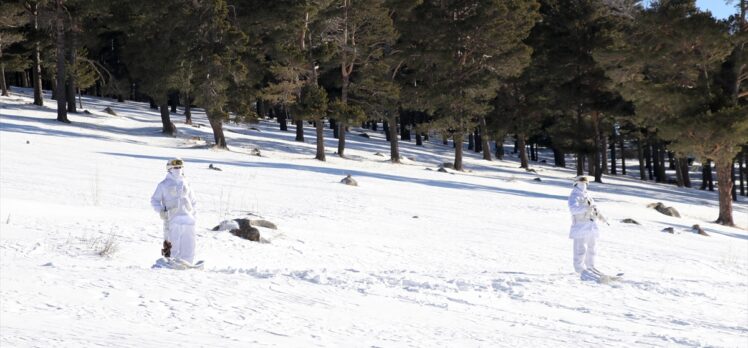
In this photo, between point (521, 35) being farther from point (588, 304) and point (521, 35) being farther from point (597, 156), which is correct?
point (588, 304)

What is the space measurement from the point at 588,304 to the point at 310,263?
4144 mm

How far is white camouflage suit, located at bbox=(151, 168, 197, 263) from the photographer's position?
31.3ft

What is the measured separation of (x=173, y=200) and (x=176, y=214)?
0.19 metres

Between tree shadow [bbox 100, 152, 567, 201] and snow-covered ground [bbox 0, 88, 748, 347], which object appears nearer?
snow-covered ground [bbox 0, 88, 748, 347]

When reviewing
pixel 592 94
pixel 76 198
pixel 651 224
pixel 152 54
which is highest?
pixel 152 54

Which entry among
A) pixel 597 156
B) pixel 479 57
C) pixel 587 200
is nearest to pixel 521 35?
pixel 479 57

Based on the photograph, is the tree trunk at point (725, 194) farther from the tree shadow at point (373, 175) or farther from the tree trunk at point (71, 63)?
the tree trunk at point (71, 63)

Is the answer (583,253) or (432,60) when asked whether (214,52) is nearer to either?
(432,60)

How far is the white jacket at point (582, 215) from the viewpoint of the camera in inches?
450

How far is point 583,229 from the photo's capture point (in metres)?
11.4

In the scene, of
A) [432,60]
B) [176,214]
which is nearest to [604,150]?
[432,60]

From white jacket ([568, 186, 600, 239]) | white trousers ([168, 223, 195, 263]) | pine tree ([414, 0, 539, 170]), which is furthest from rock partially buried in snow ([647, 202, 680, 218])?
white trousers ([168, 223, 195, 263])

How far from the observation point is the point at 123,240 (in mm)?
10891

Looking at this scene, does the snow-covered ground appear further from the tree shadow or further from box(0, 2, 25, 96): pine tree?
box(0, 2, 25, 96): pine tree
